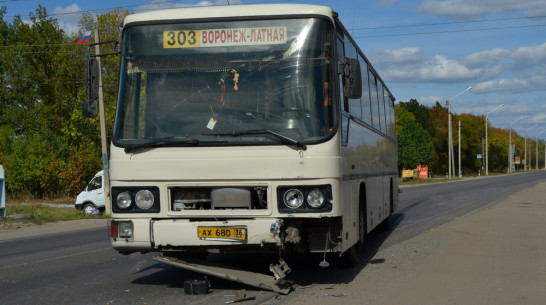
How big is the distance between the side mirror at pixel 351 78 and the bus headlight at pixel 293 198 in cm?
128

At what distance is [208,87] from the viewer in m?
8.55

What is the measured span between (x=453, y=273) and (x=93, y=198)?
76.0 feet

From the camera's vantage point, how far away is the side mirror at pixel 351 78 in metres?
8.55

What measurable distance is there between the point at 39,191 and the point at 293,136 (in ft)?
128

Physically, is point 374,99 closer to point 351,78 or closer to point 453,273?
point 453,273

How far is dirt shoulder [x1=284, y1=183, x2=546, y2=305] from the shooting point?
8117 millimetres

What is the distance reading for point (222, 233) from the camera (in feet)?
27.1

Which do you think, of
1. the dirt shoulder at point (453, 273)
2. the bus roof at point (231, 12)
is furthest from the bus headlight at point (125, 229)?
the bus roof at point (231, 12)

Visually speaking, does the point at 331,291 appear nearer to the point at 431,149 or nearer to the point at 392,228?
the point at 392,228

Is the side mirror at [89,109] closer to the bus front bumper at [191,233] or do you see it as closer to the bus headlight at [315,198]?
the bus front bumper at [191,233]

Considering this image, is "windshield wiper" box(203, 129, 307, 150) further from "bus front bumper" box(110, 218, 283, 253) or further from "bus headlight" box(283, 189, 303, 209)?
"bus front bumper" box(110, 218, 283, 253)

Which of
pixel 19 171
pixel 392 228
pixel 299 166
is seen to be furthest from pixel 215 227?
pixel 19 171

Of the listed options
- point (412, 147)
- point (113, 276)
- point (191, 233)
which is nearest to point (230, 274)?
point (191, 233)

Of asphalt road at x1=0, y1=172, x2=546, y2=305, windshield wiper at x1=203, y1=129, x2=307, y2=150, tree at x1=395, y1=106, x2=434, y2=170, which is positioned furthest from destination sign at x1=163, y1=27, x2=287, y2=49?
tree at x1=395, y1=106, x2=434, y2=170
